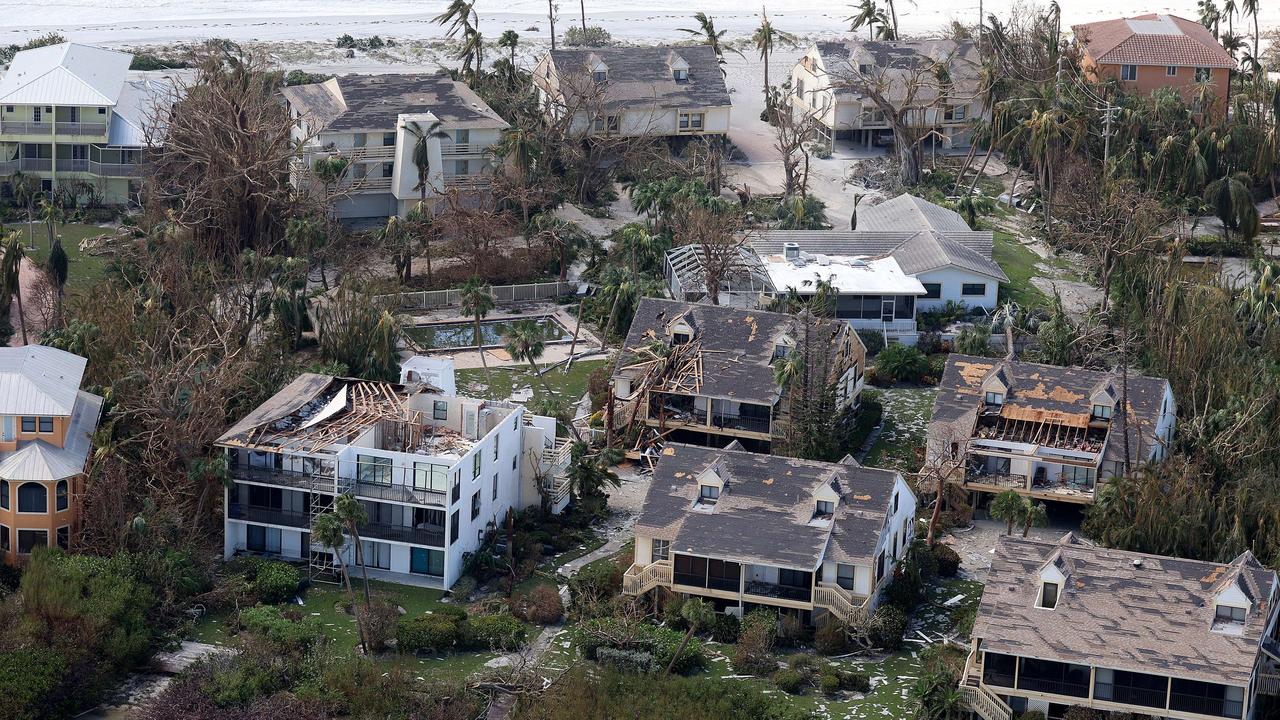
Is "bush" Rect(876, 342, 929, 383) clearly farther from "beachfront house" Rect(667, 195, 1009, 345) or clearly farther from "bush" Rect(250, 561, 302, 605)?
"bush" Rect(250, 561, 302, 605)

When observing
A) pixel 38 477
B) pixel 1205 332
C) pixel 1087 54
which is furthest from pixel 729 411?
pixel 1087 54

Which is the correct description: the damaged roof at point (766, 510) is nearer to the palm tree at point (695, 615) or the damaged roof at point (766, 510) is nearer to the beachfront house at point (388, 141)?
the palm tree at point (695, 615)

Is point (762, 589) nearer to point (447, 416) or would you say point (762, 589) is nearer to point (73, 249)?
point (447, 416)

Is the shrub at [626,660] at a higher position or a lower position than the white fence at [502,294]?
lower

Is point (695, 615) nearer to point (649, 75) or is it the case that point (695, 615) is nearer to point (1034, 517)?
point (1034, 517)

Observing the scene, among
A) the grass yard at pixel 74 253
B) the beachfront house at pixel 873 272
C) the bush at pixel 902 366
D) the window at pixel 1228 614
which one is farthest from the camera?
the grass yard at pixel 74 253

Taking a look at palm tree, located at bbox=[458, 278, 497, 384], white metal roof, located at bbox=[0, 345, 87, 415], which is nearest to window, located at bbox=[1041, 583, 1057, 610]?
palm tree, located at bbox=[458, 278, 497, 384]

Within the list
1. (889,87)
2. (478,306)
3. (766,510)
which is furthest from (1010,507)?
(889,87)

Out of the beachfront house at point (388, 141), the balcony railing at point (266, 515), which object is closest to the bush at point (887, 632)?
the balcony railing at point (266, 515)
